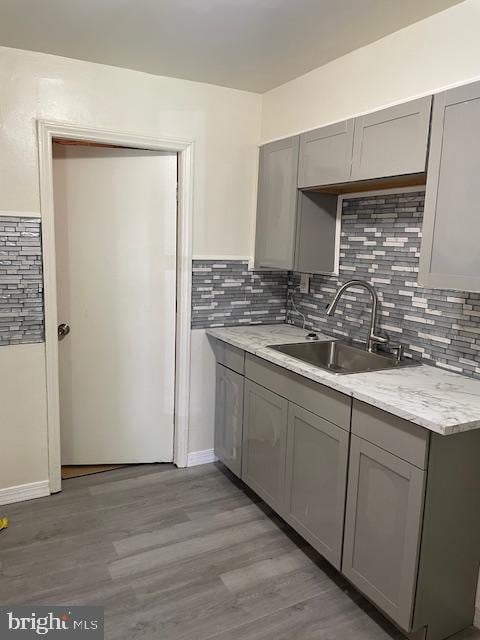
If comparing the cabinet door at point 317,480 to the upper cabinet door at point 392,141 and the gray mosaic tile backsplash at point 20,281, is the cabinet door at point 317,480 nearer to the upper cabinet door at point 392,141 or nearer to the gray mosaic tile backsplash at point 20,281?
the upper cabinet door at point 392,141

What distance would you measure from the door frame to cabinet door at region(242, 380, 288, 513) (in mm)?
535

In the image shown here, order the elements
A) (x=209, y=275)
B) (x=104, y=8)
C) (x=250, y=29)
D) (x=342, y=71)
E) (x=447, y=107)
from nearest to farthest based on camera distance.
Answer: (x=447, y=107) < (x=104, y=8) < (x=250, y=29) < (x=342, y=71) < (x=209, y=275)

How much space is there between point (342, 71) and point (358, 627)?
2.50m

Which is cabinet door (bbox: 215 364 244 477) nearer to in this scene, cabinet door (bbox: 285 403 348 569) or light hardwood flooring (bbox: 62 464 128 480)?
cabinet door (bbox: 285 403 348 569)

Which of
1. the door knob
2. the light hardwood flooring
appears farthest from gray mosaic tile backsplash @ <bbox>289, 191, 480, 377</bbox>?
the light hardwood flooring

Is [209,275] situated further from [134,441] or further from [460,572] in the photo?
[460,572]

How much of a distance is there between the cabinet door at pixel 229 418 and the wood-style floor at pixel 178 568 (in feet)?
0.68

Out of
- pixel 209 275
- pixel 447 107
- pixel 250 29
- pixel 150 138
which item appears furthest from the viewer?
pixel 209 275

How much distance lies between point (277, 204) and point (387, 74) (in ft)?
2.97

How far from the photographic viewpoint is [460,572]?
1.79m

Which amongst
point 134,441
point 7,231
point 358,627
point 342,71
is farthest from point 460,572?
point 7,231

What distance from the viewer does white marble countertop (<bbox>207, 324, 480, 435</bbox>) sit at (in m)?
1.55

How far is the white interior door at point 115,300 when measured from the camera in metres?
2.75

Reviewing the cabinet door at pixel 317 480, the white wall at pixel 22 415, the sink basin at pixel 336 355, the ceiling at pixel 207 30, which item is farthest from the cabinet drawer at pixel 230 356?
the ceiling at pixel 207 30
